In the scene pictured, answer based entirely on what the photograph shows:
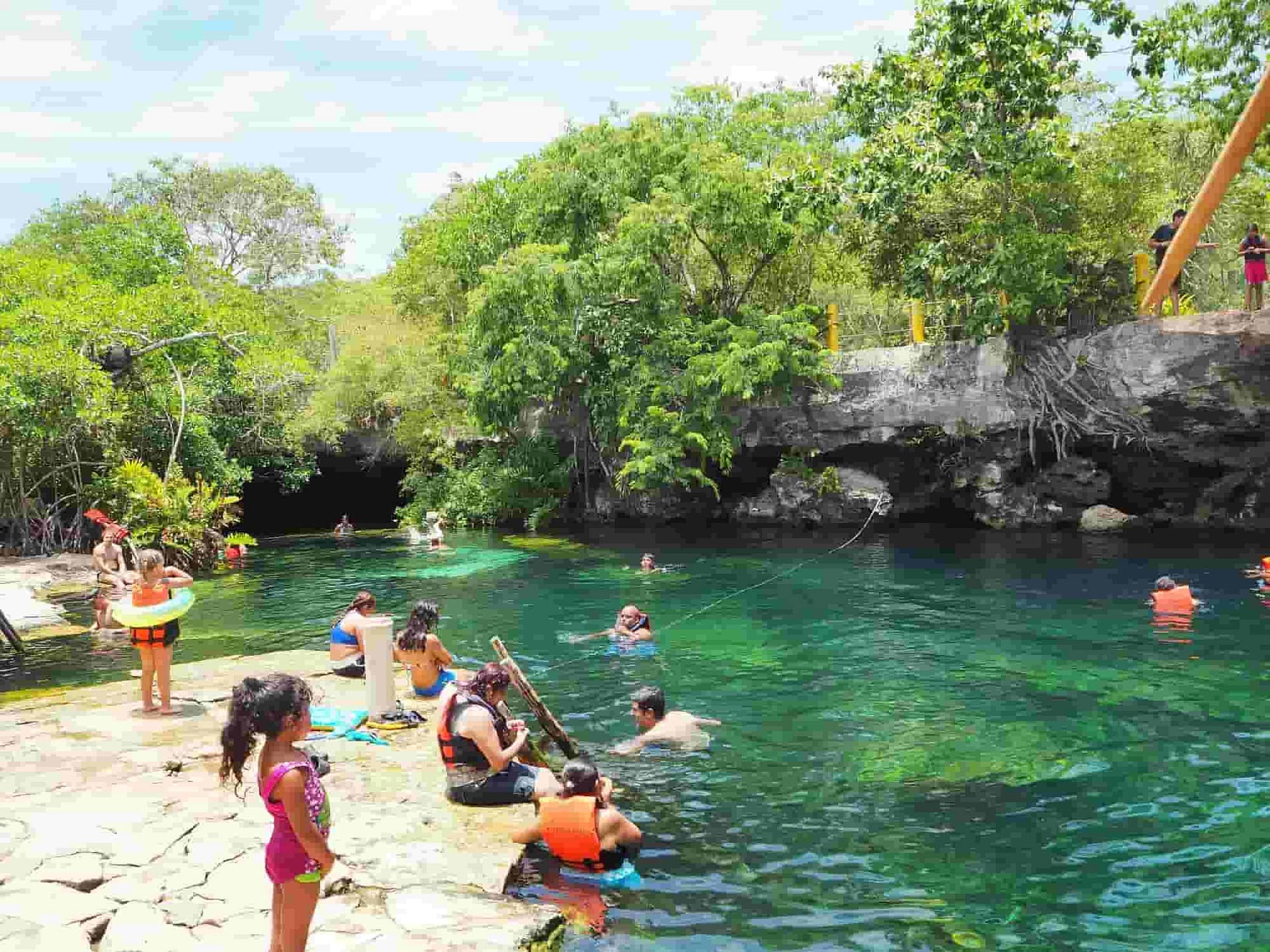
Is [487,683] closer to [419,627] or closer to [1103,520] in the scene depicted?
[419,627]

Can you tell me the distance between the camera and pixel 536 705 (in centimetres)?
914

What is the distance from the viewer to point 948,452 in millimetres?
26984

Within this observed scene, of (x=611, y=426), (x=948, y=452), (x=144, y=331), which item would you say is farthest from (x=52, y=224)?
(x=948, y=452)

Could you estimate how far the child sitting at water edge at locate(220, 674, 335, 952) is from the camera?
15.6 feet

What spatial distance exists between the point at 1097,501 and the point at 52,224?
4432 cm

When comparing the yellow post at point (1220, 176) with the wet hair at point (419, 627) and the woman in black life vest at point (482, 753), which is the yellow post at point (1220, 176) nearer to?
the woman in black life vest at point (482, 753)

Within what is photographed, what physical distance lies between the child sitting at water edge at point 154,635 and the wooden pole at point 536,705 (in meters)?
3.35

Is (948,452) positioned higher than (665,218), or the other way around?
(665,218)

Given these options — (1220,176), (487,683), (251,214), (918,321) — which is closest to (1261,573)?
(918,321)

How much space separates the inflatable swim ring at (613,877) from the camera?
697 centimetres

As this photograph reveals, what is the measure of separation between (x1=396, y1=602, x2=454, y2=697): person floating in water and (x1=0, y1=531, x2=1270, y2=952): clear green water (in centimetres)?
148

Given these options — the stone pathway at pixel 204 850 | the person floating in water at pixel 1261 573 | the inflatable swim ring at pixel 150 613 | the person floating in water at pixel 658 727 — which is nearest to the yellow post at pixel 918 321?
the person floating in water at pixel 1261 573

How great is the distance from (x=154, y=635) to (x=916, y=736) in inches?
296

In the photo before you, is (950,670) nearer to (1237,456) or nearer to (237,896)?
(237,896)
